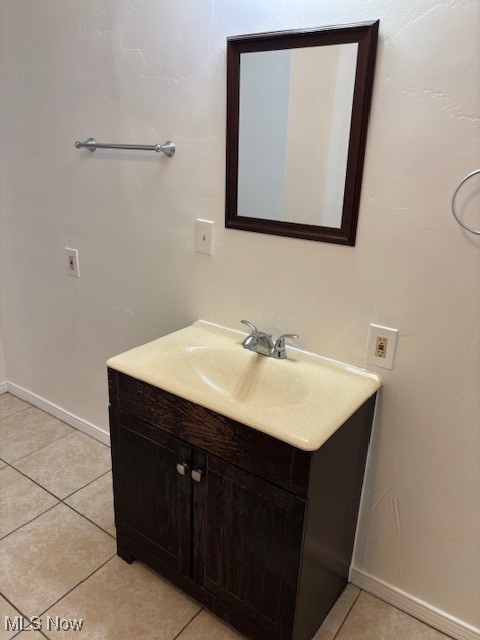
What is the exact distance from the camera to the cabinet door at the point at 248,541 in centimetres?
126

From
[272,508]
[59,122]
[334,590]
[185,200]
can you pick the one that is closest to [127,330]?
[185,200]

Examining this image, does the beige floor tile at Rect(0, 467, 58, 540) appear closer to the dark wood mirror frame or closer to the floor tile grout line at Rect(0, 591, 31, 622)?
the floor tile grout line at Rect(0, 591, 31, 622)

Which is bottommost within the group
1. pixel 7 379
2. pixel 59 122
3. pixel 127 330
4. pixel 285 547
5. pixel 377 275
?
pixel 7 379

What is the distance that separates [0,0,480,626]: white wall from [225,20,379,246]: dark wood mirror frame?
3 centimetres

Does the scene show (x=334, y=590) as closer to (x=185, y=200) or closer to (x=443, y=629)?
(x=443, y=629)

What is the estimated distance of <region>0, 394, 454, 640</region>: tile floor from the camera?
154 centimetres

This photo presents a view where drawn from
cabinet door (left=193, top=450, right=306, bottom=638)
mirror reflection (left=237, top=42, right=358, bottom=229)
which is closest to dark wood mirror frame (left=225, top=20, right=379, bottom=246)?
mirror reflection (left=237, top=42, right=358, bottom=229)

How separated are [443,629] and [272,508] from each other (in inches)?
31.9

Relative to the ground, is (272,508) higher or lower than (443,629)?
higher

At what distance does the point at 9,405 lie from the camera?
8.90ft

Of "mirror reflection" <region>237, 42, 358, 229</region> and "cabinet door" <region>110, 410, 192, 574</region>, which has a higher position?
"mirror reflection" <region>237, 42, 358, 229</region>

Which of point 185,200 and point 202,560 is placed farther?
point 185,200

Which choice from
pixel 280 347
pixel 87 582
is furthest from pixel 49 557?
pixel 280 347

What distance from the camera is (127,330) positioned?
2092 mm
